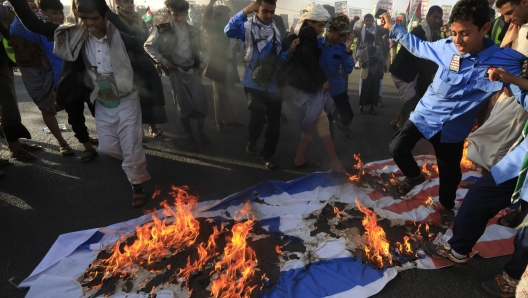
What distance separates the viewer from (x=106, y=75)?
3498 millimetres

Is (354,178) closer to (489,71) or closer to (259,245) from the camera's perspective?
(259,245)

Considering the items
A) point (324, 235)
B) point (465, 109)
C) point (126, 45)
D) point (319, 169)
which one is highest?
point (126, 45)

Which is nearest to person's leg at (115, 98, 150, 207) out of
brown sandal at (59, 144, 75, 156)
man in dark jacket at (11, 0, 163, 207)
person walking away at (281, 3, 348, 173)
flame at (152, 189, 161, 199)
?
man in dark jacket at (11, 0, 163, 207)

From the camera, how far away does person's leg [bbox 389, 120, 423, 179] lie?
3279 millimetres

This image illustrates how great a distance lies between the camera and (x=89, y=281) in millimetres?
2693

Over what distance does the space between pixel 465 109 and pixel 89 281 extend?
366cm

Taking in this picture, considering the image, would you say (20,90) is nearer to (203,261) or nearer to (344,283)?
(203,261)

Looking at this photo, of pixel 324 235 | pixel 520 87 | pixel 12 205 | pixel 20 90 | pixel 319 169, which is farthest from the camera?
pixel 20 90

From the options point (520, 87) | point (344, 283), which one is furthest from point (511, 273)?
point (520, 87)

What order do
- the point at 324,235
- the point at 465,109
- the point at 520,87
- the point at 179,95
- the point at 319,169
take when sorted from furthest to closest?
the point at 179,95 < the point at 319,169 < the point at 324,235 < the point at 465,109 < the point at 520,87

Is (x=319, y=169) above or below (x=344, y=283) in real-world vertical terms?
below

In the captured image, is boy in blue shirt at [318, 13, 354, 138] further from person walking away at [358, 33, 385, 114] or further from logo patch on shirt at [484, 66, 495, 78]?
person walking away at [358, 33, 385, 114]

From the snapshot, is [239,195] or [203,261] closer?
[203,261]

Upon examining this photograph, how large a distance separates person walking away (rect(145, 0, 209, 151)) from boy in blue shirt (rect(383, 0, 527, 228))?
9.81 feet
